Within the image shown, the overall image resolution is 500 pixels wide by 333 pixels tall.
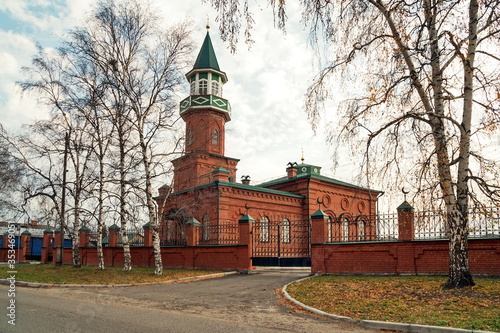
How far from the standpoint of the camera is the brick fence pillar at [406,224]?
1362 cm

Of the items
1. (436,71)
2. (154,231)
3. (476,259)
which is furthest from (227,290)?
(436,71)

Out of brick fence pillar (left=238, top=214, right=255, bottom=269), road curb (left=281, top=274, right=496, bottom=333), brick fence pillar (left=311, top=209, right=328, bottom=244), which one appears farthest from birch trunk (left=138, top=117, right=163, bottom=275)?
road curb (left=281, top=274, right=496, bottom=333)

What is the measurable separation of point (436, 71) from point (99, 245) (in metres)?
17.4

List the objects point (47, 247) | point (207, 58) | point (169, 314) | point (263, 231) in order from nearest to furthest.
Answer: point (169, 314), point (263, 231), point (47, 247), point (207, 58)

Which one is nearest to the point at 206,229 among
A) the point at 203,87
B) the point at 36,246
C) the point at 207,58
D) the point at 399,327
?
the point at 203,87

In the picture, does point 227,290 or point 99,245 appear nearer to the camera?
point 227,290

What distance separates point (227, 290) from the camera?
1195cm

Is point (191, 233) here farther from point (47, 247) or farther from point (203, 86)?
point (203, 86)

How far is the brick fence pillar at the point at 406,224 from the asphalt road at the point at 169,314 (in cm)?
521

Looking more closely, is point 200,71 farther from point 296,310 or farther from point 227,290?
point 296,310

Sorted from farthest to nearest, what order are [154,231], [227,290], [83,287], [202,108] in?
[202,108], [154,231], [83,287], [227,290]

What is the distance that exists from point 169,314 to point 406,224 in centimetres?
916

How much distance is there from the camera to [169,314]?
25.3ft

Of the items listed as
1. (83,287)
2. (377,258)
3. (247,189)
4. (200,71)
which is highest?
(200,71)
